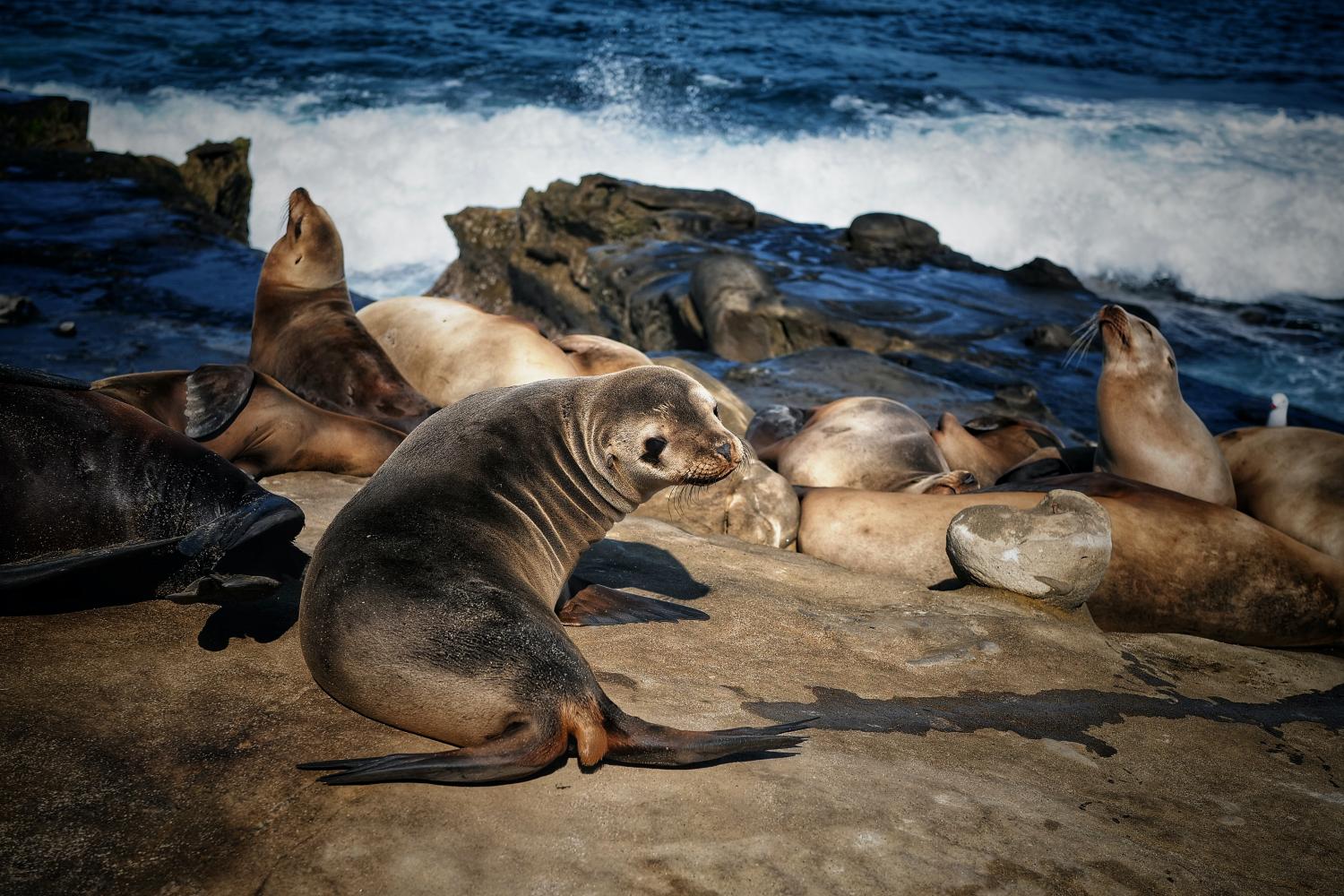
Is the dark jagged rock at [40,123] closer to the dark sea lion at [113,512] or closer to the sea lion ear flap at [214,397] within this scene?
the sea lion ear flap at [214,397]

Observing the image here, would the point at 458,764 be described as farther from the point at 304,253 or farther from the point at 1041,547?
the point at 304,253

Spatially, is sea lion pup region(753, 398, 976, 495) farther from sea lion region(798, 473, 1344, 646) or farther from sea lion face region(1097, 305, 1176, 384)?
sea lion face region(1097, 305, 1176, 384)

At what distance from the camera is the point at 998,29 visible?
3459 centimetres

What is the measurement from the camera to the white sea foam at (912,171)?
1889cm

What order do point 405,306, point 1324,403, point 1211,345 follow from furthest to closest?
point 1211,345
point 1324,403
point 405,306

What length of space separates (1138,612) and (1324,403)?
9.94 m

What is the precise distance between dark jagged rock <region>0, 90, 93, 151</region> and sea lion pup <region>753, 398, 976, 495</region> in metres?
11.4

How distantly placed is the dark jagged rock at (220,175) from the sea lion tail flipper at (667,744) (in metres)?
12.9

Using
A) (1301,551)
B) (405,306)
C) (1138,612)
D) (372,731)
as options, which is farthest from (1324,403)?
(372,731)

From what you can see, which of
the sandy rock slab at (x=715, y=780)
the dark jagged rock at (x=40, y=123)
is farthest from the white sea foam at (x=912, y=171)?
the sandy rock slab at (x=715, y=780)

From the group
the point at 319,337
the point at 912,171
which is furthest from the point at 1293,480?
the point at 912,171

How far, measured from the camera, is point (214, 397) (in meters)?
4.62

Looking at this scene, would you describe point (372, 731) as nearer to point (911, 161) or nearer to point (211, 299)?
point (211, 299)

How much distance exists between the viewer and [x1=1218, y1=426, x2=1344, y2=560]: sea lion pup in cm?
533
